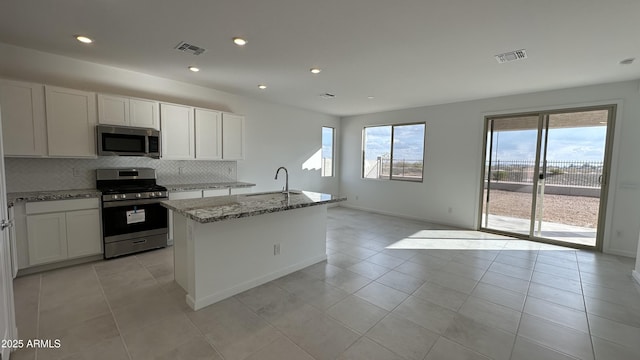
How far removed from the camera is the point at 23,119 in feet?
10.2

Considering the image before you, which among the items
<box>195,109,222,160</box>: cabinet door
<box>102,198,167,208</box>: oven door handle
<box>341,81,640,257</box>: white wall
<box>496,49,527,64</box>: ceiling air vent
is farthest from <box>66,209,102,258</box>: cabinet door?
<box>341,81,640,257</box>: white wall

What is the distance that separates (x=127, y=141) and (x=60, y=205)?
1090 millimetres

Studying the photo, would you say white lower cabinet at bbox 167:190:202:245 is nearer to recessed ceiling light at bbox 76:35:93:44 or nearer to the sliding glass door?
recessed ceiling light at bbox 76:35:93:44

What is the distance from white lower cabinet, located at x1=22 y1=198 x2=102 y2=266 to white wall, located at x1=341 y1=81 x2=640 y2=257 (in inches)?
228

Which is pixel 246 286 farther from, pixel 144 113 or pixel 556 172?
pixel 556 172

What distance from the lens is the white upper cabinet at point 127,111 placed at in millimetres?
3633

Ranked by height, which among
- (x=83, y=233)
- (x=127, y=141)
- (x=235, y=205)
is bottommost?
(x=83, y=233)

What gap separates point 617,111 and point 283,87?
5.27 meters

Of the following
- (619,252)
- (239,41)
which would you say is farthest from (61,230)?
(619,252)

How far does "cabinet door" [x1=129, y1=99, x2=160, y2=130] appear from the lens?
3.88 m

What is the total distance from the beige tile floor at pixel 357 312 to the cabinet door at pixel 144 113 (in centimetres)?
191

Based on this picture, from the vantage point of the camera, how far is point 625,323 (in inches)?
94.7

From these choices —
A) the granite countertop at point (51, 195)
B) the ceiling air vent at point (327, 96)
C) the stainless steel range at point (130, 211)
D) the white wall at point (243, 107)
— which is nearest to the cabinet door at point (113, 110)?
the white wall at point (243, 107)

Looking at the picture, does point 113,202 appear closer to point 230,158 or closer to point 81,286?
point 81,286
